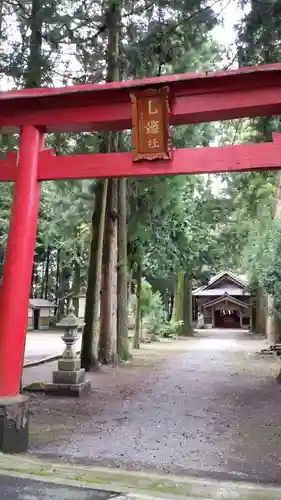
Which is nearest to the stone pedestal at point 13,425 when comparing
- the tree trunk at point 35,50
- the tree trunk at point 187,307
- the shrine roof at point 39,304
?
the tree trunk at point 35,50

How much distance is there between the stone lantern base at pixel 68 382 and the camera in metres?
9.42

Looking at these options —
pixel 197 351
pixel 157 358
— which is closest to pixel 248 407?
pixel 157 358

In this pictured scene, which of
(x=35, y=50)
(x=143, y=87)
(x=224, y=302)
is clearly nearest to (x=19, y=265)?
(x=143, y=87)

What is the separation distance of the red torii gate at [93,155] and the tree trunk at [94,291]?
22.9 feet

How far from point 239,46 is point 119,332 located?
9435 mm

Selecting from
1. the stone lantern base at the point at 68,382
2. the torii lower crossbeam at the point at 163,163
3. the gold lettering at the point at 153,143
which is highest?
the gold lettering at the point at 153,143

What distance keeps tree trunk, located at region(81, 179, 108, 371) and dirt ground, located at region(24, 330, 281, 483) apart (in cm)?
67

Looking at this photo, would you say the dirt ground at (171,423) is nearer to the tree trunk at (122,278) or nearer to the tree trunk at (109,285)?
the tree trunk at (109,285)

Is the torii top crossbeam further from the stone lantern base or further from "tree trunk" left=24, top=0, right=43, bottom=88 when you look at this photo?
the stone lantern base

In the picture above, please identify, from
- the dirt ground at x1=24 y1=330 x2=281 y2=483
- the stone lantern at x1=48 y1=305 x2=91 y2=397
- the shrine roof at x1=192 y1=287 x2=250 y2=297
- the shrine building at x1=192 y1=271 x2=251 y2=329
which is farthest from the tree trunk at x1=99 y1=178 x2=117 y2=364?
the shrine roof at x1=192 y1=287 x2=250 y2=297

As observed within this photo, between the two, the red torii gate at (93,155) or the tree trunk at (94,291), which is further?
the tree trunk at (94,291)

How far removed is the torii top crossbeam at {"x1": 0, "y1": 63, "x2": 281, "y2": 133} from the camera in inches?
210

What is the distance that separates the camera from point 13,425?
5.15 m

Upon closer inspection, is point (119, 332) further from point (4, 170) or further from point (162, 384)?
point (4, 170)
